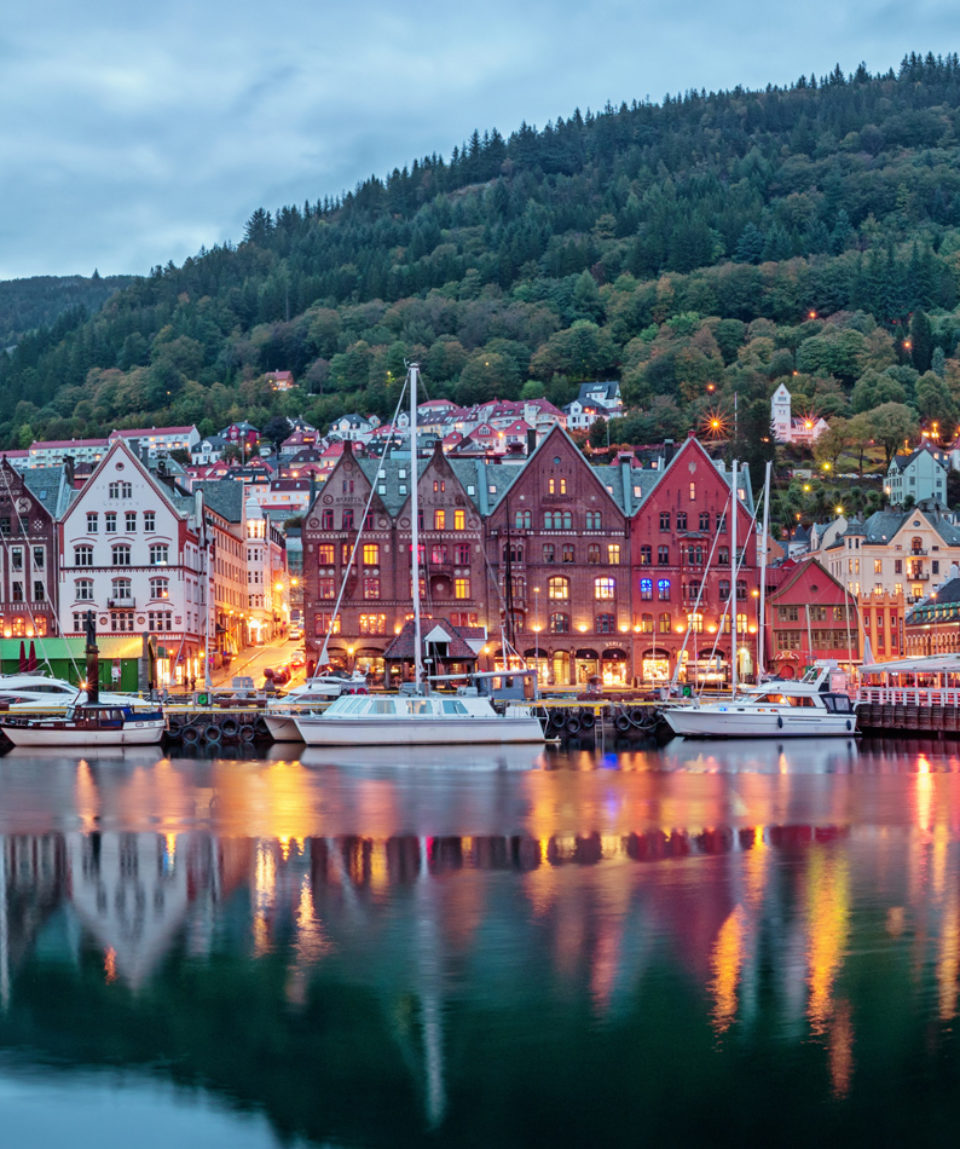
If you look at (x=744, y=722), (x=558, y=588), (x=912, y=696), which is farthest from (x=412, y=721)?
(x=558, y=588)

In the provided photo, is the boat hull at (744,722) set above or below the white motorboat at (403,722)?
below

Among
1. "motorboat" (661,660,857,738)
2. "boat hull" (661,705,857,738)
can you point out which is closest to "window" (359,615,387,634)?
"motorboat" (661,660,857,738)

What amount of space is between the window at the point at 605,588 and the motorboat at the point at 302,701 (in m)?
23.7

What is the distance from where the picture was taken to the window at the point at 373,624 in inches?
3986

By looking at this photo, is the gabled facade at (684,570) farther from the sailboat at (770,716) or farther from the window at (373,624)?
the sailboat at (770,716)

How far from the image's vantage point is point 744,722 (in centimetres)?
7606

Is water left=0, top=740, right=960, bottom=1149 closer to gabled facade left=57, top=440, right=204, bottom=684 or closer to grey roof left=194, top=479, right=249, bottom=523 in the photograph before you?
gabled facade left=57, top=440, right=204, bottom=684

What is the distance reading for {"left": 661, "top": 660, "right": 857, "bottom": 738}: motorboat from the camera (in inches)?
2987

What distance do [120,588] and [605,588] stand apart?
33.8 meters

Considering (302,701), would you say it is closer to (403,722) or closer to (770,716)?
(403,722)

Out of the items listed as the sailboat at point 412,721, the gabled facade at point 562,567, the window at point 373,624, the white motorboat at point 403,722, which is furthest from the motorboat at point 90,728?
the gabled facade at point 562,567

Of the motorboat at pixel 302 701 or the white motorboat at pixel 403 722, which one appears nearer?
the white motorboat at pixel 403 722

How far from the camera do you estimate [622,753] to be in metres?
70.5

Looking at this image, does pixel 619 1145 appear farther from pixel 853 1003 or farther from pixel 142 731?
pixel 142 731
